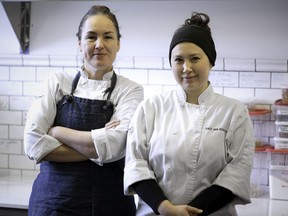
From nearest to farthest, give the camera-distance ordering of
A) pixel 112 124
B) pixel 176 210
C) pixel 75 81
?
pixel 176 210 → pixel 112 124 → pixel 75 81

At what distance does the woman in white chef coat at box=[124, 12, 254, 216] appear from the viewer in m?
1.32

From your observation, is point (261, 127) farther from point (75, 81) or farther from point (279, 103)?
point (75, 81)

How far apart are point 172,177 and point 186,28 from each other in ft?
1.59

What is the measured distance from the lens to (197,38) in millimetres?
1371

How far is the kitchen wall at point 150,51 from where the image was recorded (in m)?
2.22

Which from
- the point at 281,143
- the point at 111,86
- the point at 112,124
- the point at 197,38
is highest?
the point at 197,38

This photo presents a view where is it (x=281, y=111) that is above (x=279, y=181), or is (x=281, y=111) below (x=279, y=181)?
above

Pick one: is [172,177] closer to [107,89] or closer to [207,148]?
[207,148]

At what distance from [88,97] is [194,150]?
484mm

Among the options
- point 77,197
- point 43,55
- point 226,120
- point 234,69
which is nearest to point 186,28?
point 226,120

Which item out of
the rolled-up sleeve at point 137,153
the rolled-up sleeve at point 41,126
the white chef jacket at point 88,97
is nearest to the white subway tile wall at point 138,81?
the white chef jacket at point 88,97

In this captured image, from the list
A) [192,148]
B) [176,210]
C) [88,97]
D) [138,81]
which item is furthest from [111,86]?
[138,81]

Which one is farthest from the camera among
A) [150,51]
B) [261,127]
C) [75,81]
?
[150,51]

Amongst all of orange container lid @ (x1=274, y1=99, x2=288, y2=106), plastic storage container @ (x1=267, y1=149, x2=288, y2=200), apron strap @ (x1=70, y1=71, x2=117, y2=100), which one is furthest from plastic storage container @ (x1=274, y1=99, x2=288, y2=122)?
apron strap @ (x1=70, y1=71, x2=117, y2=100)
